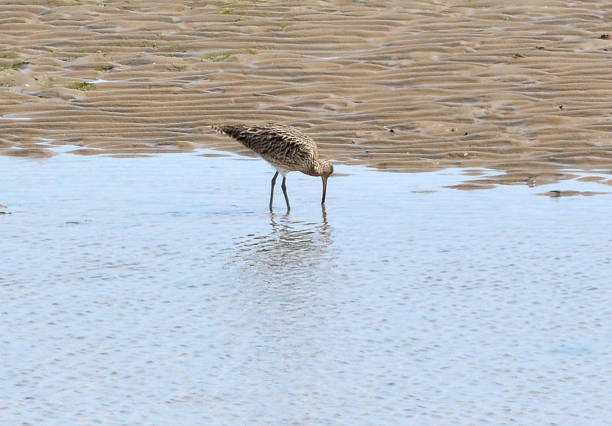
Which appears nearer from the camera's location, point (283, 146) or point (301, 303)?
point (301, 303)

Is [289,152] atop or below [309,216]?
atop

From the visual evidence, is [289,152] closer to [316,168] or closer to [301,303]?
[316,168]

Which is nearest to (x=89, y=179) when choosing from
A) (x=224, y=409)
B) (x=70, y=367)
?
(x=70, y=367)

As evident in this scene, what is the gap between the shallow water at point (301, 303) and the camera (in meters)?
6.47

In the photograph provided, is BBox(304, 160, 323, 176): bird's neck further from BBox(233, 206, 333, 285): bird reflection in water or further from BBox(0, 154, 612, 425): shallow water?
BBox(233, 206, 333, 285): bird reflection in water

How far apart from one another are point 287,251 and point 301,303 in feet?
5.59

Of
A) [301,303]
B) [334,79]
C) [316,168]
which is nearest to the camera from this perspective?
[301,303]

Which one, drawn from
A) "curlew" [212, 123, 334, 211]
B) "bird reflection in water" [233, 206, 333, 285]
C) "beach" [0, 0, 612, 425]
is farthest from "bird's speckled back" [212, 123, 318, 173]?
"bird reflection in water" [233, 206, 333, 285]

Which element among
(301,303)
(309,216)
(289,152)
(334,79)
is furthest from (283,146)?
(334,79)

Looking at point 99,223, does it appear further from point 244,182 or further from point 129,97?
point 129,97

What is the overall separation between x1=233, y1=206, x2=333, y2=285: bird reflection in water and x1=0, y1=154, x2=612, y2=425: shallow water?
0.03 m

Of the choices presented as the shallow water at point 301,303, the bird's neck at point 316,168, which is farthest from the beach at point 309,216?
the bird's neck at point 316,168

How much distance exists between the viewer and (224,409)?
6309 mm

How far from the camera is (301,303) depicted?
833 cm
